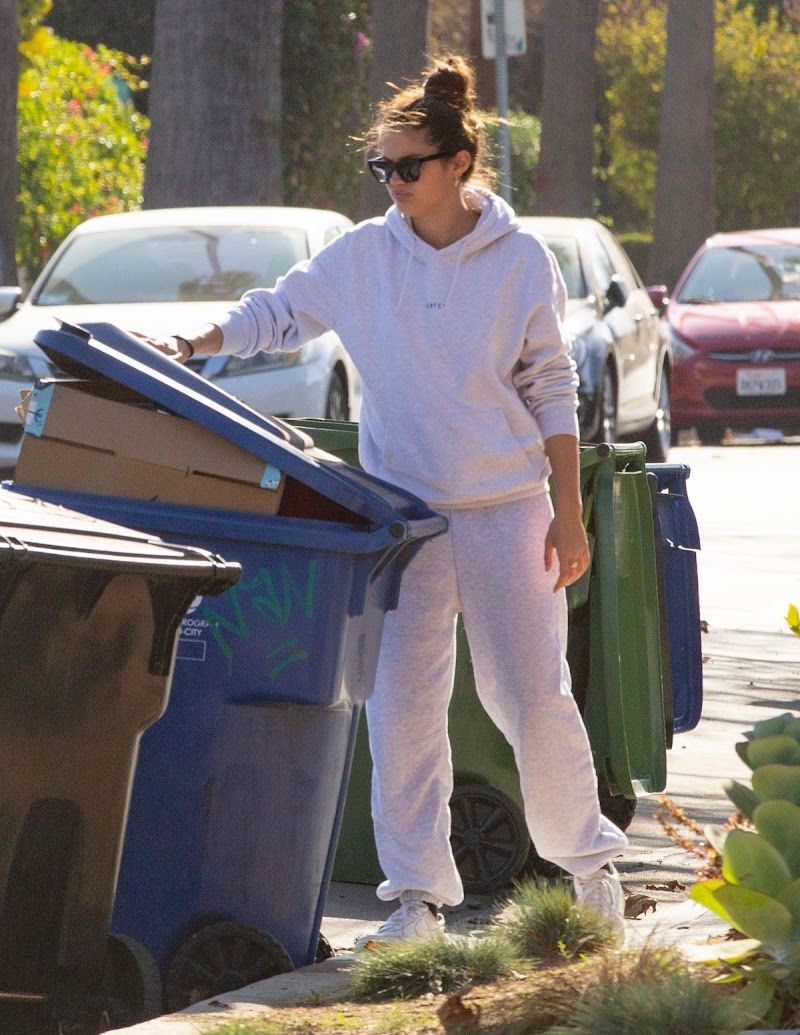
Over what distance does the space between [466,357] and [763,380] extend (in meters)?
13.7

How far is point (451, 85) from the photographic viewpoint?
15.3ft

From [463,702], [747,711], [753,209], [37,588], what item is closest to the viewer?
[37,588]

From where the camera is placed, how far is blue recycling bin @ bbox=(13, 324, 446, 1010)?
4.38 metres

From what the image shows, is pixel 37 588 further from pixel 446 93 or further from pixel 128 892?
pixel 446 93

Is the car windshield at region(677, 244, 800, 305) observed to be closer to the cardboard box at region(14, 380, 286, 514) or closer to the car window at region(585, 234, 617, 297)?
the car window at region(585, 234, 617, 297)

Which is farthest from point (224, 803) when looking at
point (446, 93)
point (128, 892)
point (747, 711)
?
point (747, 711)

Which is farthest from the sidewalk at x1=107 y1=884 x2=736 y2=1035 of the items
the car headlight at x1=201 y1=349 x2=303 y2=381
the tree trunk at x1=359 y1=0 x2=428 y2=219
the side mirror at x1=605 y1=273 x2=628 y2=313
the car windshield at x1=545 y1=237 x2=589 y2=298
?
the tree trunk at x1=359 y1=0 x2=428 y2=219

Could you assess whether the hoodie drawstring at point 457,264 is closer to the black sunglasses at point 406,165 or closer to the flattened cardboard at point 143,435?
the black sunglasses at point 406,165

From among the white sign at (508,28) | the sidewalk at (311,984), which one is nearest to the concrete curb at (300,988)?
the sidewalk at (311,984)

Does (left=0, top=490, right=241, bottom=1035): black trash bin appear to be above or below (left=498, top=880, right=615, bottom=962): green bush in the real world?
above

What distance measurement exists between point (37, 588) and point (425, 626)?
1078 millimetres

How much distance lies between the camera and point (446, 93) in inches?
183

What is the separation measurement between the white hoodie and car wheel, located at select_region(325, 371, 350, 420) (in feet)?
22.0

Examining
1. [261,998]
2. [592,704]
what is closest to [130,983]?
[261,998]
